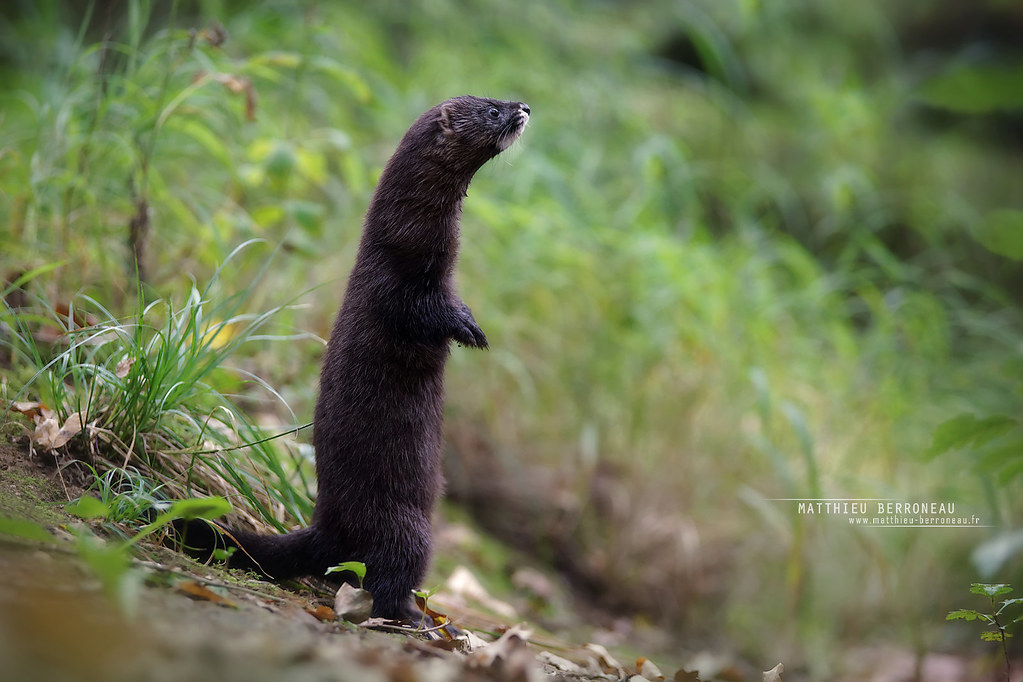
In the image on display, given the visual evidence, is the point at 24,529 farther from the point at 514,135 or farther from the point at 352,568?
the point at 514,135

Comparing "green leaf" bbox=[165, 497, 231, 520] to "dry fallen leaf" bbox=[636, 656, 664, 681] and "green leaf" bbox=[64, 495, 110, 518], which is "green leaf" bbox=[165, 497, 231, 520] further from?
"dry fallen leaf" bbox=[636, 656, 664, 681]

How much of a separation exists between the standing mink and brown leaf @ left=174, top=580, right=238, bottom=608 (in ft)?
1.62

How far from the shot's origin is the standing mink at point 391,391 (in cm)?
216

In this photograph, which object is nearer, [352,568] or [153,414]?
[352,568]

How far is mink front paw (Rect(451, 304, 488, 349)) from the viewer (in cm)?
220

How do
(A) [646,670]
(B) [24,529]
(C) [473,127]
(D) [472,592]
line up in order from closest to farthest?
(B) [24,529]
(A) [646,670]
(C) [473,127]
(D) [472,592]

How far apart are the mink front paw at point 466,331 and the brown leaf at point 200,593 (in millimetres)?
899

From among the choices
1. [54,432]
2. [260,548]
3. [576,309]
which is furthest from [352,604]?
[576,309]

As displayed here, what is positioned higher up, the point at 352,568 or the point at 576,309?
the point at 576,309

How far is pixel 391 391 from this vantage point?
7.30ft

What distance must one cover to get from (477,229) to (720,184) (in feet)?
8.82

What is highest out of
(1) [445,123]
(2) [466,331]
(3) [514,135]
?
(3) [514,135]

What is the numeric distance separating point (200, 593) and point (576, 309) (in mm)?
3264

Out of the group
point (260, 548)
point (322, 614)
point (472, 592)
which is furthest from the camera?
point (472, 592)
